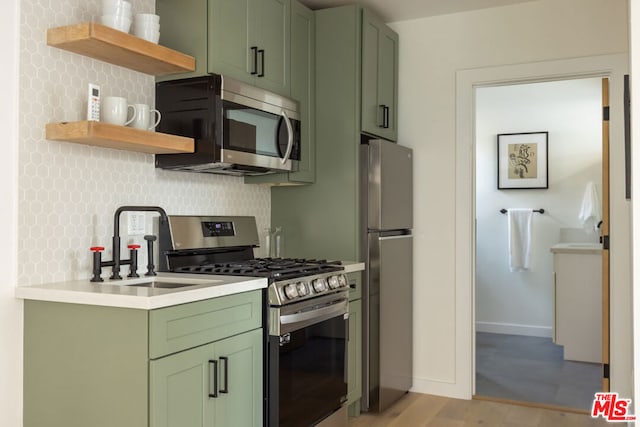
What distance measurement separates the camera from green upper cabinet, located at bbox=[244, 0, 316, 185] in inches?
136

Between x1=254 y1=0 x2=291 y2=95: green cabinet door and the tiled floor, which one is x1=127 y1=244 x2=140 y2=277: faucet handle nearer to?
x1=254 y1=0 x2=291 y2=95: green cabinet door

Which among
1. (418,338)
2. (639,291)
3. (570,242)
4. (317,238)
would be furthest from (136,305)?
(570,242)

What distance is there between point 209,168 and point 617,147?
2.45 meters

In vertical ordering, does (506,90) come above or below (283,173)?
above

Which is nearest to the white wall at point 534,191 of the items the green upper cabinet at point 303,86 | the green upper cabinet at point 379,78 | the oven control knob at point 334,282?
the green upper cabinet at point 379,78

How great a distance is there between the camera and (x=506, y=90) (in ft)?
19.2

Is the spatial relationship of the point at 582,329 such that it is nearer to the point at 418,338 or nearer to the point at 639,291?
the point at 418,338

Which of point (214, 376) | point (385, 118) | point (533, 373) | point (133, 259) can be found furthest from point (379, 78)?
point (533, 373)

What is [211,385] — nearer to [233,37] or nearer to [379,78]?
[233,37]

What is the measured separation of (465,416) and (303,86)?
2.22 m

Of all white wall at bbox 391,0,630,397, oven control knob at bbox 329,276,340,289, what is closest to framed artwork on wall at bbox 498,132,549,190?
white wall at bbox 391,0,630,397

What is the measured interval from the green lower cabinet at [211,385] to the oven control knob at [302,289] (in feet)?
0.94

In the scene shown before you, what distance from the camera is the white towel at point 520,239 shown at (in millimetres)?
5848

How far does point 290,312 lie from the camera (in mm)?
2680
